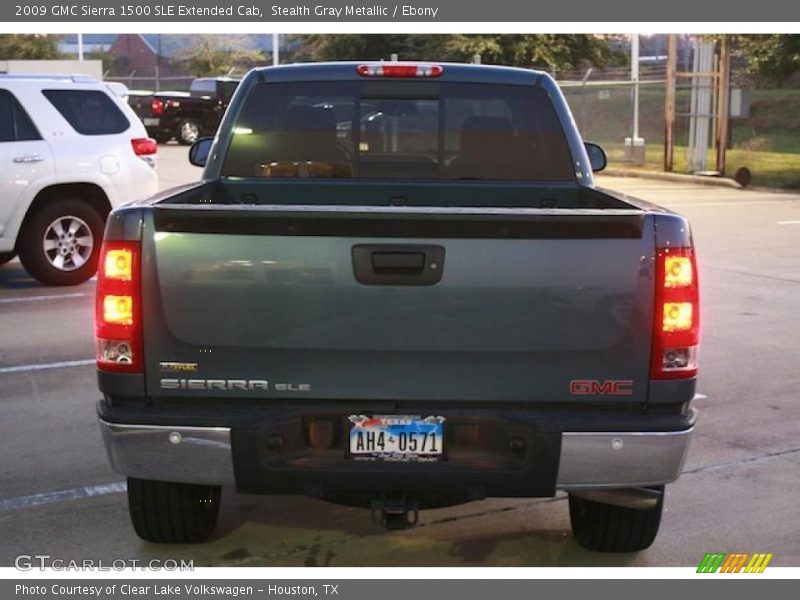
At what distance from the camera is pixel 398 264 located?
13.1 feet

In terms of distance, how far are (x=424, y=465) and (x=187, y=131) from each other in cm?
3344

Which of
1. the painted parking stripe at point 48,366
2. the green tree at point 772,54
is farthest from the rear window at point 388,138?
the green tree at point 772,54

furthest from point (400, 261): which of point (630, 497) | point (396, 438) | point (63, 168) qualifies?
point (63, 168)

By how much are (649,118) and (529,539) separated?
42553 millimetres

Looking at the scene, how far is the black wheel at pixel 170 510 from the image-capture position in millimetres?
4668

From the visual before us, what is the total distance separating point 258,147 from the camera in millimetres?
5973

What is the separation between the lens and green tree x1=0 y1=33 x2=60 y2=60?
65.5 m

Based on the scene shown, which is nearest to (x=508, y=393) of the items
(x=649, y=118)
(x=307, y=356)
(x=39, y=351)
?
(x=307, y=356)

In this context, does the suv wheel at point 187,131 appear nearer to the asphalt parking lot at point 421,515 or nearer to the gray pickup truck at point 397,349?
the asphalt parking lot at point 421,515

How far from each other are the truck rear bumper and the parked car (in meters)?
32.5

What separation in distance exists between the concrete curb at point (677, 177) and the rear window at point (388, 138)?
62.1ft

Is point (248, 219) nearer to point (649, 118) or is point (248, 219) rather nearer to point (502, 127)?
point (502, 127)

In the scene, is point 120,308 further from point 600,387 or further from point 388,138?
point 388,138

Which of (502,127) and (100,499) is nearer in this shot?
(100,499)
